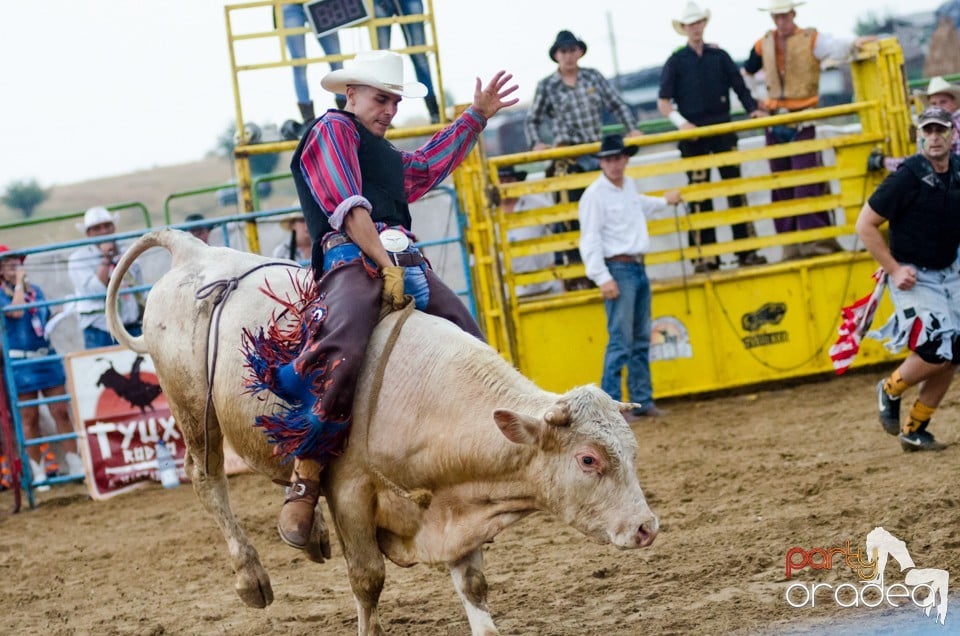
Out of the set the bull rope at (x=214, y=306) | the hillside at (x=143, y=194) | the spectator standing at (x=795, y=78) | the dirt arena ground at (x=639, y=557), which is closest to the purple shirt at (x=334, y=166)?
the bull rope at (x=214, y=306)

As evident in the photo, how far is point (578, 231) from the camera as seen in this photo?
31.9ft

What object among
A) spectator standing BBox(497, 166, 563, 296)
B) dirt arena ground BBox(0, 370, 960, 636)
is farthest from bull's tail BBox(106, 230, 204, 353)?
spectator standing BBox(497, 166, 563, 296)

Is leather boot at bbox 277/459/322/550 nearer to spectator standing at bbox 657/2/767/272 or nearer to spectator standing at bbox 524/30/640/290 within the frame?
spectator standing at bbox 524/30/640/290

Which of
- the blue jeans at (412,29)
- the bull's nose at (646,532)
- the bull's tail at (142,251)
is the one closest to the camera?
the bull's nose at (646,532)

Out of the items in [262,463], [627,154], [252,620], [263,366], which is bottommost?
[252,620]

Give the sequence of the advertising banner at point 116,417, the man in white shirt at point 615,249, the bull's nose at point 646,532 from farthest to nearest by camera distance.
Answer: the advertising banner at point 116,417 < the man in white shirt at point 615,249 < the bull's nose at point 646,532

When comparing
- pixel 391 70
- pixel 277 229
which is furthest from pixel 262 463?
pixel 277 229

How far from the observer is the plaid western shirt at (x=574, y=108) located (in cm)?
1012

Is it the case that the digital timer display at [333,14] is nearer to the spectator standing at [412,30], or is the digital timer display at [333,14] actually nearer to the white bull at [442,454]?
the spectator standing at [412,30]

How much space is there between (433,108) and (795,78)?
2.98 meters

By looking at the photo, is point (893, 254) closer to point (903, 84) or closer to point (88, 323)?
point (903, 84)

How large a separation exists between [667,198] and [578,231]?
77cm

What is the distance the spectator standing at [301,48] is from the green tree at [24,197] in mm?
43914

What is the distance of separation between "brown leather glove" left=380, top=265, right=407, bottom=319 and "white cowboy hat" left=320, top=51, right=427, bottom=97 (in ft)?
2.25
